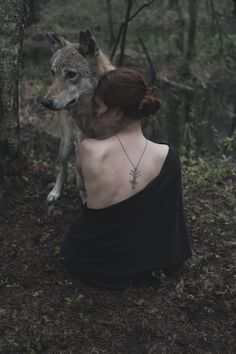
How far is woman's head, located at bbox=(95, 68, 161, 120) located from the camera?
3707 mm

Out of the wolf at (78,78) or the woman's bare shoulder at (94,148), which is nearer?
the woman's bare shoulder at (94,148)

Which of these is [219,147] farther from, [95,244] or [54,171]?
[95,244]

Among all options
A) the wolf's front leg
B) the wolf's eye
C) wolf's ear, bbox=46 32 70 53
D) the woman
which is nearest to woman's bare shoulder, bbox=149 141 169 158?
the woman

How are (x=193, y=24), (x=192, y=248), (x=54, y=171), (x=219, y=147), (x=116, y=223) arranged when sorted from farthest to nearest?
1. (x=193, y=24)
2. (x=219, y=147)
3. (x=54, y=171)
4. (x=192, y=248)
5. (x=116, y=223)

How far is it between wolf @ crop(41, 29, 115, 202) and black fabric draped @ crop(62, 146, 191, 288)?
82 cm

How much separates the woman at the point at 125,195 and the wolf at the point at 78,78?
605mm

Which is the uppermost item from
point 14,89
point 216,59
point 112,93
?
point 112,93

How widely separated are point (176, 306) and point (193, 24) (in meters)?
13.7

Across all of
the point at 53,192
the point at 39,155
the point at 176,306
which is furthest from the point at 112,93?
the point at 39,155

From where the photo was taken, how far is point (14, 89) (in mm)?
5168

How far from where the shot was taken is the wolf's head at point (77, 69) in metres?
4.52

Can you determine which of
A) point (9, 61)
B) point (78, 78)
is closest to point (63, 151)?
point (9, 61)

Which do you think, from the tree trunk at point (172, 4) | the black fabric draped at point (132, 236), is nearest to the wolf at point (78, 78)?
the black fabric draped at point (132, 236)

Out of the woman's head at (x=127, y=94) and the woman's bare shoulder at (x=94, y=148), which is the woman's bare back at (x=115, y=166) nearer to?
the woman's bare shoulder at (x=94, y=148)
